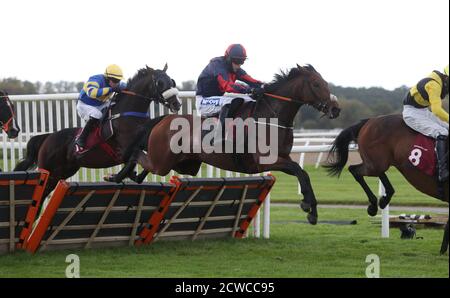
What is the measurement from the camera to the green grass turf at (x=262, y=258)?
25.7 ft

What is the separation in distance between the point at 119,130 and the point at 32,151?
1.52 metres

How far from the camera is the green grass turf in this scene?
784 cm

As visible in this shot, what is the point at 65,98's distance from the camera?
10945mm

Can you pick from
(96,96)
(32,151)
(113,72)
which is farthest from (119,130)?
(32,151)

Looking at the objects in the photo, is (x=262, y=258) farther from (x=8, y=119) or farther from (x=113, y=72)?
(x=8, y=119)

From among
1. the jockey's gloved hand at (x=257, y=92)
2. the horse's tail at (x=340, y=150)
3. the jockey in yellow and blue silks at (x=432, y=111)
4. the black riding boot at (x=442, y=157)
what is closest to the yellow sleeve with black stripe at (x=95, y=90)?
the jockey's gloved hand at (x=257, y=92)

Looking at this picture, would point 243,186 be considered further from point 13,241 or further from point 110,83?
point 13,241

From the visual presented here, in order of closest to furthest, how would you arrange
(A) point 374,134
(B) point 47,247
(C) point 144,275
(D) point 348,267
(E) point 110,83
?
(C) point 144,275 → (D) point 348,267 → (B) point 47,247 → (A) point 374,134 → (E) point 110,83

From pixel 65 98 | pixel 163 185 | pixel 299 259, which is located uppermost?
pixel 65 98

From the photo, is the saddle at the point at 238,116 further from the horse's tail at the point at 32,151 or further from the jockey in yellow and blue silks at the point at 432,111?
the horse's tail at the point at 32,151

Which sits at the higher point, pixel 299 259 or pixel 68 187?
pixel 68 187

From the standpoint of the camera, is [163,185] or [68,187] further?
[163,185]

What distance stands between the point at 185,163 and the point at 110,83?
4.70ft

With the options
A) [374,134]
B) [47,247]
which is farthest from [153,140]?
[374,134]
